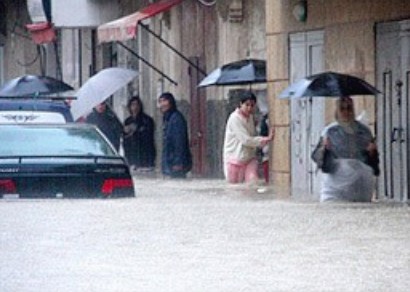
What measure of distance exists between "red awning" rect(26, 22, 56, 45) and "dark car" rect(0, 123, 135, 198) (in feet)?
56.2

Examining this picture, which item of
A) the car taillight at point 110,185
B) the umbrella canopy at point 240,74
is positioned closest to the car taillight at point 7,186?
the car taillight at point 110,185

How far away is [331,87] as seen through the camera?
75.0ft

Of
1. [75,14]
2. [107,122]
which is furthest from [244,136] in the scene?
[75,14]

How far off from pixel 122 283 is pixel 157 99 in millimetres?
23988

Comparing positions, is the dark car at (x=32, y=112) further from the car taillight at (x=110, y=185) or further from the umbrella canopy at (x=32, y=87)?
the umbrella canopy at (x=32, y=87)

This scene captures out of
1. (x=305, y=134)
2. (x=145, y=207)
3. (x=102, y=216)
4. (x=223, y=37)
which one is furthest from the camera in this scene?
(x=223, y=37)

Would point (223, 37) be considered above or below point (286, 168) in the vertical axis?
above

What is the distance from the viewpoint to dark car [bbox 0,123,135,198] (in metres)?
22.1

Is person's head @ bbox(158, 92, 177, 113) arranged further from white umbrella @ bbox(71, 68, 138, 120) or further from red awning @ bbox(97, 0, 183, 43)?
red awning @ bbox(97, 0, 183, 43)

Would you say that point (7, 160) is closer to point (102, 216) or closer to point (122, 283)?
point (102, 216)

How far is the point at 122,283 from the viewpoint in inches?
560

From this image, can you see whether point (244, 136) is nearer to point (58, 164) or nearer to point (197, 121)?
point (58, 164)

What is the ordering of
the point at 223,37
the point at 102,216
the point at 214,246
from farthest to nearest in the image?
the point at 223,37 < the point at 102,216 < the point at 214,246

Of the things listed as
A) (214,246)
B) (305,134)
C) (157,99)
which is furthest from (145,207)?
(157,99)
